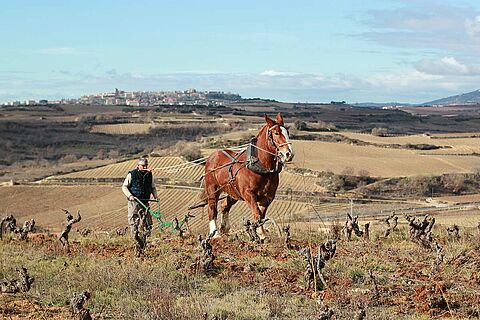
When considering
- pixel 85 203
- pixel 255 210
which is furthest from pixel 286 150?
pixel 85 203

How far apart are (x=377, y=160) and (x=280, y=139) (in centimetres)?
6218

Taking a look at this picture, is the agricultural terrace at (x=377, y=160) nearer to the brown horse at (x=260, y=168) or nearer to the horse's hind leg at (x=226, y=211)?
the horse's hind leg at (x=226, y=211)

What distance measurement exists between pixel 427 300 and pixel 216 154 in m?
6.43

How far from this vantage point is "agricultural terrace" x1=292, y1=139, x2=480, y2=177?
65.1m

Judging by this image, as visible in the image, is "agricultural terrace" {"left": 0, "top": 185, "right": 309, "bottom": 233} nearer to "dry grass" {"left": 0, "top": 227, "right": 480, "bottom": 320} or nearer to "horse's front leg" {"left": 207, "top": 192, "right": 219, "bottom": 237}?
"horse's front leg" {"left": 207, "top": 192, "right": 219, "bottom": 237}

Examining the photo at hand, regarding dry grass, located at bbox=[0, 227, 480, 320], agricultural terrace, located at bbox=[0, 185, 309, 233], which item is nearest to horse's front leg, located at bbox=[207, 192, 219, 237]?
dry grass, located at bbox=[0, 227, 480, 320]

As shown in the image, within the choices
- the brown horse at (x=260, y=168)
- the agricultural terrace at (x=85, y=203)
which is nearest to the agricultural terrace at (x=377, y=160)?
the agricultural terrace at (x=85, y=203)

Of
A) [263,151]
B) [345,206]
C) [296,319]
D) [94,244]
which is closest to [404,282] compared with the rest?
[296,319]

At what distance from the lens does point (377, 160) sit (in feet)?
235

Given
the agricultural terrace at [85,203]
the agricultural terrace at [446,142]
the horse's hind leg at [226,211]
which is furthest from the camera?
the agricultural terrace at [446,142]

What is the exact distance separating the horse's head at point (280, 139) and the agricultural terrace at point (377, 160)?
4855cm

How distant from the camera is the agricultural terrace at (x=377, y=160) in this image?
65.1 meters

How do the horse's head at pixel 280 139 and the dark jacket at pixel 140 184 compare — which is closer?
the horse's head at pixel 280 139

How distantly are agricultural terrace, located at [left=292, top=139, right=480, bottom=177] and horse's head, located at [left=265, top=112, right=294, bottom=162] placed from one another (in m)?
48.6
